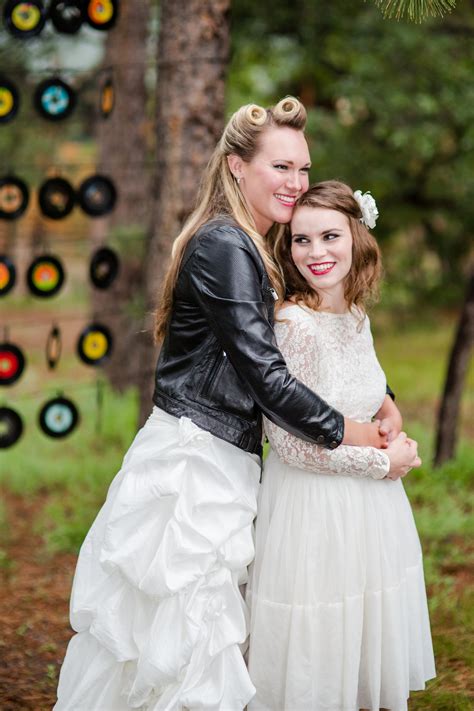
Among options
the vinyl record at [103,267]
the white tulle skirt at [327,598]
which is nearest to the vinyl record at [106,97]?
the vinyl record at [103,267]

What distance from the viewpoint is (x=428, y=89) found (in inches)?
296

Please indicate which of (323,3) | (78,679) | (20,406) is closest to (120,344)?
(20,406)

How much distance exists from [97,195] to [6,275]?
0.72 meters

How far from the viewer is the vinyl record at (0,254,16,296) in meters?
4.86

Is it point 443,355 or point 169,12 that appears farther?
point 443,355

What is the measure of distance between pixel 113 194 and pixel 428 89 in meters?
3.38

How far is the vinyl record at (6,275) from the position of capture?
486 centimetres

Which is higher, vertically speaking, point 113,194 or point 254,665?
point 113,194

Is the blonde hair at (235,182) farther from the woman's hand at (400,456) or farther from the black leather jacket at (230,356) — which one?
the woman's hand at (400,456)

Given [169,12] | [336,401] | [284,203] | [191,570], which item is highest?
[169,12]

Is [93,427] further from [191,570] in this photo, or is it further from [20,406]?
[191,570]

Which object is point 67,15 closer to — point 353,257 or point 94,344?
point 94,344

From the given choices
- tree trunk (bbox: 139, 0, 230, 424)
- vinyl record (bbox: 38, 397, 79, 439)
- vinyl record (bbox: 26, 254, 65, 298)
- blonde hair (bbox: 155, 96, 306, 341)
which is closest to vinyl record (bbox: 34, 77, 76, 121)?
tree trunk (bbox: 139, 0, 230, 424)

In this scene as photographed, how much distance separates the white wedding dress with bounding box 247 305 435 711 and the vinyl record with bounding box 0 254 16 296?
2431mm
